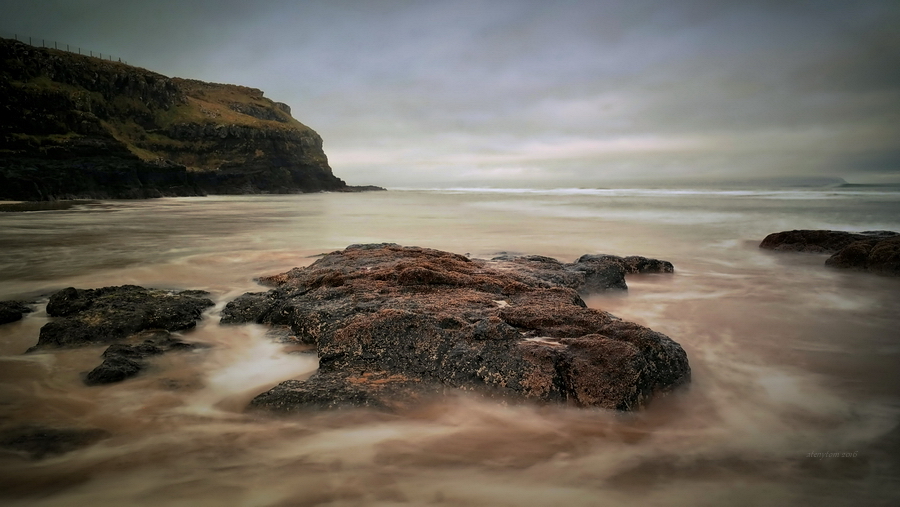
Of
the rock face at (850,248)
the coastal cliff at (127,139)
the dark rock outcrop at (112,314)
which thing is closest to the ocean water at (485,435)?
the dark rock outcrop at (112,314)

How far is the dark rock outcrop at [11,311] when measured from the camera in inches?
199

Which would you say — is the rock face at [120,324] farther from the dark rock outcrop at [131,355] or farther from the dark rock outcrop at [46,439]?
the dark rock outcrop at [46,439]

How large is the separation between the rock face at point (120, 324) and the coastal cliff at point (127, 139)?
49295mm

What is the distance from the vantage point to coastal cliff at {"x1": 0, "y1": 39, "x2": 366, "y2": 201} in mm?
45219

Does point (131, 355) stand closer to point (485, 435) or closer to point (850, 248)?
point (485, 435)

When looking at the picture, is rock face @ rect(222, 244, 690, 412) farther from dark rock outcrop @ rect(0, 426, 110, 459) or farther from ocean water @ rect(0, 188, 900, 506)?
dark rock outcrop @ rect(0, 426, 110, 459)

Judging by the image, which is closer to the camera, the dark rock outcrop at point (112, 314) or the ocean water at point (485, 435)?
the ocean water at point (485, 435)

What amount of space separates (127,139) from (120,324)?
74452mm

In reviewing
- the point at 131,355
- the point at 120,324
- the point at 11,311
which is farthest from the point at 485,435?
the point at 11,311

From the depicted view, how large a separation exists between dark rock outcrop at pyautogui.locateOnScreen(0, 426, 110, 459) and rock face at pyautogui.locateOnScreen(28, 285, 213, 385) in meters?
0.69

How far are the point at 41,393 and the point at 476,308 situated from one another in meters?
3.49

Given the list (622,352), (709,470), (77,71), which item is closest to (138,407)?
(622,352)

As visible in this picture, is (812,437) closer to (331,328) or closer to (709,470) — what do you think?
(709,470)

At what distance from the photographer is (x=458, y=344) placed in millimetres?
3703
